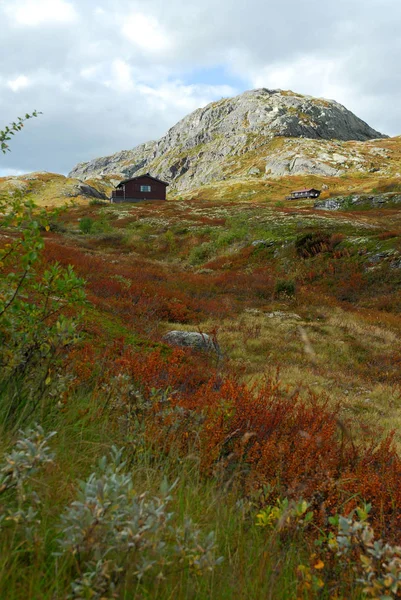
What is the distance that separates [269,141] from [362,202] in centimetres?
11894

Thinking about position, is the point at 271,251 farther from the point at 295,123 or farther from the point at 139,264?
the point at 295,123

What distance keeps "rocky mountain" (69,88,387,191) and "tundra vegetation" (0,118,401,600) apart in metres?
114

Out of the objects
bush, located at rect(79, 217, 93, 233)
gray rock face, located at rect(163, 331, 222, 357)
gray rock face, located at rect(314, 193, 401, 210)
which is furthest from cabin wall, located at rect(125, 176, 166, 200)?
gray rock face, located at rect(163, 331, 222, 357)

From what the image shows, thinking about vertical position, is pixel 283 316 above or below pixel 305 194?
below

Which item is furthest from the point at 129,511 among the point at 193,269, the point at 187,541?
the point at 193,269

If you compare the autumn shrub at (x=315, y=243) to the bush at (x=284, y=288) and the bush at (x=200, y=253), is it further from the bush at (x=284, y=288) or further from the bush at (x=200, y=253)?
the bush at (x=200, y=253)

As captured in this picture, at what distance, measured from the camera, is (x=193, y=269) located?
89.7ft

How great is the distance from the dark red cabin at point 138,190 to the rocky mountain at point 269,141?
167ft

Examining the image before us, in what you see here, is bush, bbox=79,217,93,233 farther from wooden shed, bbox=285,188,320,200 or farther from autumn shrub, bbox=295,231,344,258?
wooden shed, bbox=285,188,320,200

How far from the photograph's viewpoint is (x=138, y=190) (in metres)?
88.1

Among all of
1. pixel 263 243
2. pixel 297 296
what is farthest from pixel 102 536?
pixel 263 243

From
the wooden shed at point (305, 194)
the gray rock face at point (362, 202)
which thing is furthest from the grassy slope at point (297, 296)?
the wooden shed at point (305, 194)

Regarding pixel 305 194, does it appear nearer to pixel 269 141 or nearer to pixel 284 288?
pixel 284 288

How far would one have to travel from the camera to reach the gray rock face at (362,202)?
47156 millimetres
